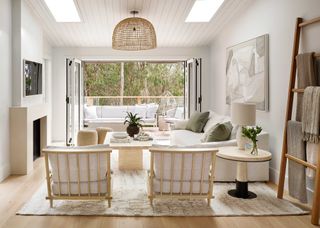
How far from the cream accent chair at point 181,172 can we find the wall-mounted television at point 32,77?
281 centimetres

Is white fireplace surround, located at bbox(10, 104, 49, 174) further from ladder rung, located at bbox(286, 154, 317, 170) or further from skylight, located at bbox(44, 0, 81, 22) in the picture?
ladder rung, located at bbox(286, 154, 317, 170)

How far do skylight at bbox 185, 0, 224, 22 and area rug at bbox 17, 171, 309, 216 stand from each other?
126 inches

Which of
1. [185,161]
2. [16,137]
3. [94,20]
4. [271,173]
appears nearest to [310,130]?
[185,161]

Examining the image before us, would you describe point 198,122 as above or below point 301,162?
above

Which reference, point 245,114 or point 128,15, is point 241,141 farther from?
point 128,15

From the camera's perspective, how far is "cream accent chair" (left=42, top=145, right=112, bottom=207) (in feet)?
11.4

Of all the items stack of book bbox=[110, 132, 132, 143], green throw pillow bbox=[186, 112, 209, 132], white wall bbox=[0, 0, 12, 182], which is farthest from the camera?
green throw pillow bbox=[186, 112, 209, 132]

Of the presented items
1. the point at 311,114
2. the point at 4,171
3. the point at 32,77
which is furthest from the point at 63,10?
the point at 311,114

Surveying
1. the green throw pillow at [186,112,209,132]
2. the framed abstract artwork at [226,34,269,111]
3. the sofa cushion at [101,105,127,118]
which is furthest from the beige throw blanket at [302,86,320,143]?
the sofa cushion at [101,105,127,118]

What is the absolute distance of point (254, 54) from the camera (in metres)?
5.44

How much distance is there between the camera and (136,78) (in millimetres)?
13109

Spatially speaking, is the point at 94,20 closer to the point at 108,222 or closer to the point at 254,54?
the point at 254,54

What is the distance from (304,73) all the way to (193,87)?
4719 millimetres

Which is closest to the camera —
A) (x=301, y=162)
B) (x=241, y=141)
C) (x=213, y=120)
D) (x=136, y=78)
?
(x=301, y=162)
